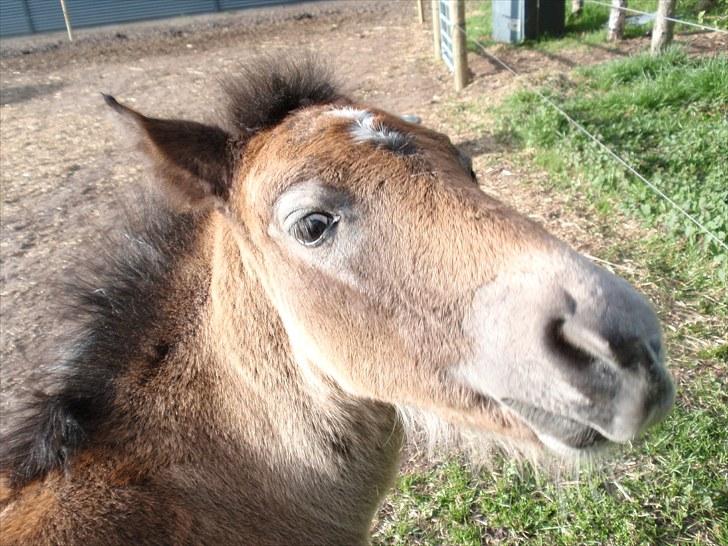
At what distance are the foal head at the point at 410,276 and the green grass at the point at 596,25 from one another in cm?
740

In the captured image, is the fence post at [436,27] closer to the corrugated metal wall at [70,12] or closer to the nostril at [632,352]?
the nostril at [632,352]

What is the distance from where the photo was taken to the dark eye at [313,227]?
1947 mm

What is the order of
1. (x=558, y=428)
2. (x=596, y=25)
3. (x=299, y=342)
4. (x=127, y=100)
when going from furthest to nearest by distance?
(x=127, y=100) < (x=596, y=25) < (x=299, y=342) < (x=558, y=428)

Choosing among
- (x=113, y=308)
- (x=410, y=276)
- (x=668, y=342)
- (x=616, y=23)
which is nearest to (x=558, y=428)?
(x=410, y=276)

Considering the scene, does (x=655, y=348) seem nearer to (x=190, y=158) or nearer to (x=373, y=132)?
(x=373, y=132)

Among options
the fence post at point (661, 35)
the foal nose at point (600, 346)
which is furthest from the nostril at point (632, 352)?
the fence post at point (661, 35)

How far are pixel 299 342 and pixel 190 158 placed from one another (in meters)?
0.79

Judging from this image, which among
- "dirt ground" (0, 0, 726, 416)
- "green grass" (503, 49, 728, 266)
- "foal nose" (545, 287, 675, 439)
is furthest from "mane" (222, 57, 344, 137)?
"green grass" (503, 49, 728, 266)

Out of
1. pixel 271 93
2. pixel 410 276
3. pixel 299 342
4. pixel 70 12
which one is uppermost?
pixel 70 12

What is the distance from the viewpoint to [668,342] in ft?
12.6

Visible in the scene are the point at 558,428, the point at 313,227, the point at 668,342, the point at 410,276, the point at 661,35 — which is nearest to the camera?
the point at 558,428

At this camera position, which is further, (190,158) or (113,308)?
(113,308)

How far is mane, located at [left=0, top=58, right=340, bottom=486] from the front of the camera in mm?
2102

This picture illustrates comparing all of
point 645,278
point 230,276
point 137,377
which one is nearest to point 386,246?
point 230,276
